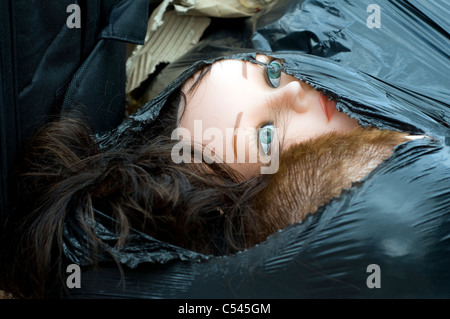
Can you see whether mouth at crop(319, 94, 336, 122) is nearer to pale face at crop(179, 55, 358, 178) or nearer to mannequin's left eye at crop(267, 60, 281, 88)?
pale face at crop(179, 55, 358, 178)

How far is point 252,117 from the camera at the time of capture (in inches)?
39.7

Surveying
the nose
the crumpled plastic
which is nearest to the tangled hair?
the crumpled plastic

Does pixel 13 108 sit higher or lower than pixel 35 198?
higher

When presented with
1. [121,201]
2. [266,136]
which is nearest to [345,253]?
[266,136]

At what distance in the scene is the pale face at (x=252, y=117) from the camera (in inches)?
39.6

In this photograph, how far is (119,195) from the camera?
37.2 inches

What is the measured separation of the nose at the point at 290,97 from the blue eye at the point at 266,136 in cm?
5

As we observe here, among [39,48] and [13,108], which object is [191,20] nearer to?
[39,48]

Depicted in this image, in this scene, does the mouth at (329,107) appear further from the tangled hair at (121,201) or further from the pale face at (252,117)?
the tangled hair at (121,201)

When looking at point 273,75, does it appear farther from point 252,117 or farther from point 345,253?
point 345,253

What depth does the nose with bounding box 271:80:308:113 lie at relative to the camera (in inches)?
39.8

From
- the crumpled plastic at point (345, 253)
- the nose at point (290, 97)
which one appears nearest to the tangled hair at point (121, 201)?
the crumpled plastic at point (345, 253)
